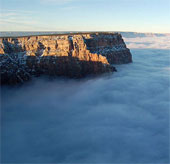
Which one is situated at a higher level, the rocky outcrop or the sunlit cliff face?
the rocky outcrop

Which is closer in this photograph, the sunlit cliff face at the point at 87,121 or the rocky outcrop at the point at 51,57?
the sunlit cliff face at the point at 87,121

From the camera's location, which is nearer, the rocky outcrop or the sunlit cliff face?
the sunlit cliff face

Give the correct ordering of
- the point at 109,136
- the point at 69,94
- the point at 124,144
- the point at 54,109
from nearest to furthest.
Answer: the point at 124,144, the point at 109,136, the point at 54,109, the point at 69,94

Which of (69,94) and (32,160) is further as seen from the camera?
(69,94)

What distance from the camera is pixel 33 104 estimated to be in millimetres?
67062

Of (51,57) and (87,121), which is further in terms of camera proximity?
(51,57)

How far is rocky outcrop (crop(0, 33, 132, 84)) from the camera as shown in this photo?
78938mm

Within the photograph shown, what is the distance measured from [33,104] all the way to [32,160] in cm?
2925

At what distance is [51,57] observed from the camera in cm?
8169

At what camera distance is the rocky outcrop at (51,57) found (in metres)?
78.9

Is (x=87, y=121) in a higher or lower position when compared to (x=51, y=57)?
lower

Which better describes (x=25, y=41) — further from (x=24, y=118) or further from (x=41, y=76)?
(x=24, y=118)

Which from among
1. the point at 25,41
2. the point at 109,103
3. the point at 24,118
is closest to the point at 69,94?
the point at 109,103

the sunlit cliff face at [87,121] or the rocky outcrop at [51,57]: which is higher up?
the rocky outcrop at [51,57]
